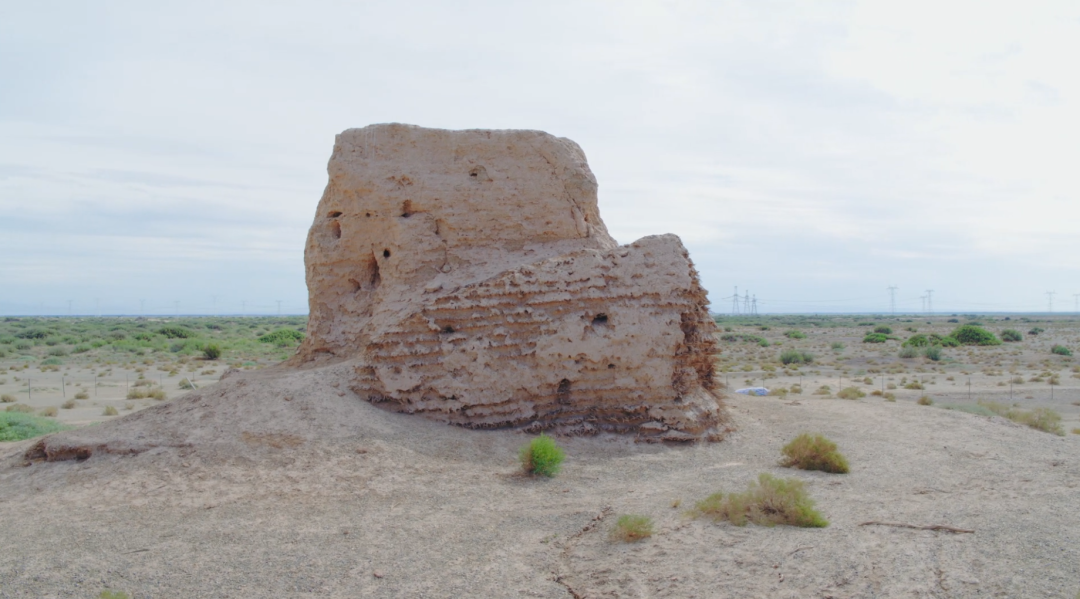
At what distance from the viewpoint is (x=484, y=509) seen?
23.4 feet

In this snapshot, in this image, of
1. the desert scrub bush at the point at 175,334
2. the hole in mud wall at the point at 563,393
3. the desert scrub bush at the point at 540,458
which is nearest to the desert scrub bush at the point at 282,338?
the desert scrub bush at the point at 175,334

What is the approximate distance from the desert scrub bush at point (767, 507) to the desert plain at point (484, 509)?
13 centimetres

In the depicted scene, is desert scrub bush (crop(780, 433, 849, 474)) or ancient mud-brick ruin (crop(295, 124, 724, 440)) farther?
ancient mud-brick ruin (crop(295, 124, 724, 440))

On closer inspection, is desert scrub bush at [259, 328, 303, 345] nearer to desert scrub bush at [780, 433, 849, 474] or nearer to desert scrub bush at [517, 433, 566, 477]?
desert scrub bush at [517, 433, 566, 477]

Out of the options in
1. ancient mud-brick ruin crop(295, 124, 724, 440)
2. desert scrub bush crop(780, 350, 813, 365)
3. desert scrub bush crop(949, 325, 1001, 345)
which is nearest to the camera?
ancient mud-brick ruin crop(295, 124, 724, 440)

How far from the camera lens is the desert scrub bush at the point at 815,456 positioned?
28.5ft

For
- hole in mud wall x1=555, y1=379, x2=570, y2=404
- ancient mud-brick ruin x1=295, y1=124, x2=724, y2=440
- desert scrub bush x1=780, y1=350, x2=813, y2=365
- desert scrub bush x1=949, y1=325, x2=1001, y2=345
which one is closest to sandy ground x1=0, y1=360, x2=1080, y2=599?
ancient mud-brick ruin x1=295, y1=124, x2=724, y2=440

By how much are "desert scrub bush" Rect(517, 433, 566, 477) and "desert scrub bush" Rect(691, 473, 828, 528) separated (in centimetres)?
201

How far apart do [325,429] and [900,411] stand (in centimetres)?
1011

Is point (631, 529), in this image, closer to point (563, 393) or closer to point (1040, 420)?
point (563, 393)

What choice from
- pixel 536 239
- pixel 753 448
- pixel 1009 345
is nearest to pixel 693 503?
pixel 753 448

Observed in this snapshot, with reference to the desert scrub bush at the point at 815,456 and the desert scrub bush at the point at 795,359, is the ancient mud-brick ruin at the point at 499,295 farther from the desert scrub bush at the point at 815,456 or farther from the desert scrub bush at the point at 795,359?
the desert scrub bush at the point at 795,359

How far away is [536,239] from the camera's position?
1145 cm

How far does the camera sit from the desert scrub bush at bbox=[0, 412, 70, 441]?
38.5 ft
